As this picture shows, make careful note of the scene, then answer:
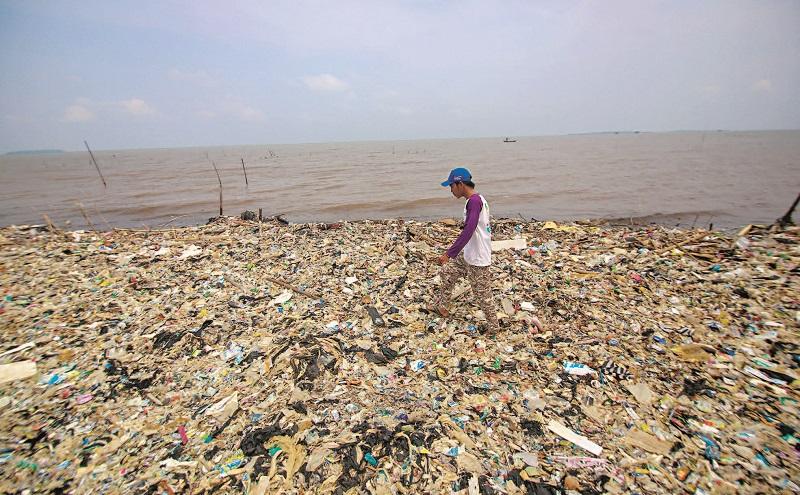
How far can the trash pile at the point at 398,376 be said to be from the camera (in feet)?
9.86

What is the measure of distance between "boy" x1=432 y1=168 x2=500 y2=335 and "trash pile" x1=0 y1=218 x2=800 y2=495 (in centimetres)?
61

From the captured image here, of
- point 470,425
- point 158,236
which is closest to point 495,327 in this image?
point 470,425

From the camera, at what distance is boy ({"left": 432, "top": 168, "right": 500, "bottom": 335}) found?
4.35m

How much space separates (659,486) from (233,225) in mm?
→ 10142

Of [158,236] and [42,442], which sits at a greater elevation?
[158,236]

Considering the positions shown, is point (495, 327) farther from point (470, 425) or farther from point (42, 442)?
point (42, 442)

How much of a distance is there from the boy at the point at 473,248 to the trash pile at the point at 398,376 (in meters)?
0.61

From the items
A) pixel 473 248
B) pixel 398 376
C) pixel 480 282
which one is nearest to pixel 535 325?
pixel 480 282

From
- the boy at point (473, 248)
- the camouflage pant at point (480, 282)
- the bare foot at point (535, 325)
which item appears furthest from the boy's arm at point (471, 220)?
the bare foot at point (535, 325)

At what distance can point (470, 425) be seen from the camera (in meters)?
3.40

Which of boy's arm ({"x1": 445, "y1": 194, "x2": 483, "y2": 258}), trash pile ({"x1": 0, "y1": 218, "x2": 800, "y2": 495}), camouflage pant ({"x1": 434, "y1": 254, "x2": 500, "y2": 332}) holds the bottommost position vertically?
trash pile ({"x1": 0, "y1": 218, "x2": 800, "y2": 495})

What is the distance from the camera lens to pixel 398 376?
4.12m

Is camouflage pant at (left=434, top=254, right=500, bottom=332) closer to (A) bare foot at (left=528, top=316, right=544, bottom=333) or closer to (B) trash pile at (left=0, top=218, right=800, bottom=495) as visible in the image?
(B) trash pile at (left=0, top=218, right=800, bottom=495)

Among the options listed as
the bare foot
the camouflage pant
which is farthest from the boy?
the bare foot
